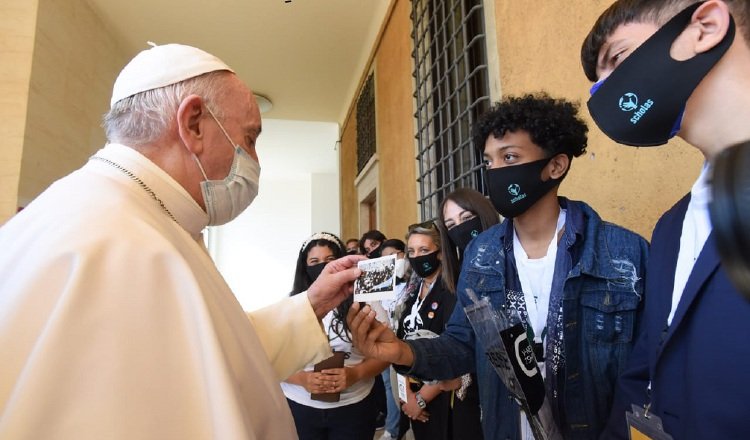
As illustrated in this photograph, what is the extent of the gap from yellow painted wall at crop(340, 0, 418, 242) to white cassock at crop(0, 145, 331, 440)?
4.53 meters

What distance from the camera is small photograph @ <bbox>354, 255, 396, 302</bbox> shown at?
145 centimetres

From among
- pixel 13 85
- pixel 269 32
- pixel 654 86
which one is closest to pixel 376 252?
pixel 654 86

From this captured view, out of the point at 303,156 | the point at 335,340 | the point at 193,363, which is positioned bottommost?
the point at 335,340

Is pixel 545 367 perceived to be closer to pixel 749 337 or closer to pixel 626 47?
pixel 749 337

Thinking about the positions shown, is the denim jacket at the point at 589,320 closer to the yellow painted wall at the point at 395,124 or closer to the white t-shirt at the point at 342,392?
the white t-shirt at the point at 342,392

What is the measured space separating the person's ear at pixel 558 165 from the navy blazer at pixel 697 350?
0.54 meters

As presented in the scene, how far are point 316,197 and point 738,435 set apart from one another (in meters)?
16.1

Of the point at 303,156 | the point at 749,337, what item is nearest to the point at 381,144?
the point at 749,337

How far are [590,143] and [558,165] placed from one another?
71cm

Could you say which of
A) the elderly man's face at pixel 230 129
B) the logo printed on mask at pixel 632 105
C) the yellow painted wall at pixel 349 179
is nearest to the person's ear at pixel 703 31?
the logo printed on mask at pixel 632 105

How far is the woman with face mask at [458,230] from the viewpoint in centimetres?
226

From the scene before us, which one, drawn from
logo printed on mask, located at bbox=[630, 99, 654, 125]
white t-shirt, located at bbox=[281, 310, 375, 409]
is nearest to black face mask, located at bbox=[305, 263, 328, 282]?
white t-shirt, located at bbox=[281, 310, 375, 409]

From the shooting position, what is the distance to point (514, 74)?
3041 mm

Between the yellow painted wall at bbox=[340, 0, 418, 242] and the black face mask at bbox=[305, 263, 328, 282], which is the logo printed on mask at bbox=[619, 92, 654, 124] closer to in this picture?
the black face mask at bbox=[305, 263, 328, 282]
